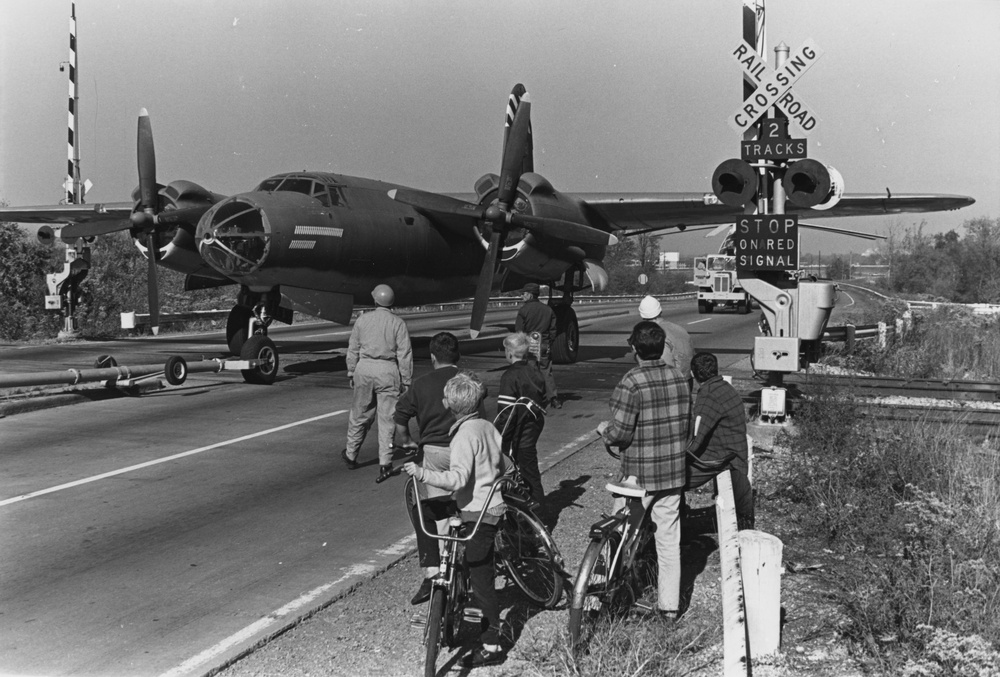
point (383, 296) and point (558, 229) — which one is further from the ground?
point (558, 229)

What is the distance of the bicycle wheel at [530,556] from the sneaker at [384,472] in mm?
3358

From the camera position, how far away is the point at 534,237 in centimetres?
1930

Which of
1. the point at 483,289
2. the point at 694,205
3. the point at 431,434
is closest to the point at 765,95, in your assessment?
the point at 431,434

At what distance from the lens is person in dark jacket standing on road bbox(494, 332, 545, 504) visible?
22.7 ft

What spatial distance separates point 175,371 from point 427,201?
5.87 metres

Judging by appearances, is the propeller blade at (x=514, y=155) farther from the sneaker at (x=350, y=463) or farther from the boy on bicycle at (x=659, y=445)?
the boy on bicycle at (x=659, y=445)

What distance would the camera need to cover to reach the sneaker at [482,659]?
4896 millimetres

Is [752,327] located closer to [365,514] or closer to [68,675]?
[365,514]

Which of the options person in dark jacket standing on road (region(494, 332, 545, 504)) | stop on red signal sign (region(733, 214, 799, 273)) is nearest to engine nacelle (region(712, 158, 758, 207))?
stop on red signal sign (region(733, 214, 799, 273))

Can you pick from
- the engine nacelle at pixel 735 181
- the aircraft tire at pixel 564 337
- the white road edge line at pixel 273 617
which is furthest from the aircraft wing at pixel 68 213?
the white road edge line at pixel 273 617

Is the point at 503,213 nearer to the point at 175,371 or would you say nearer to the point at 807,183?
the point at 175,371

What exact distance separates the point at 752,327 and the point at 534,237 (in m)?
14.9

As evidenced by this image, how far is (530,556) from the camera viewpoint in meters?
5.82

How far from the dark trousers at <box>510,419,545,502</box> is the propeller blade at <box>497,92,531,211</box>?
37.6ft
